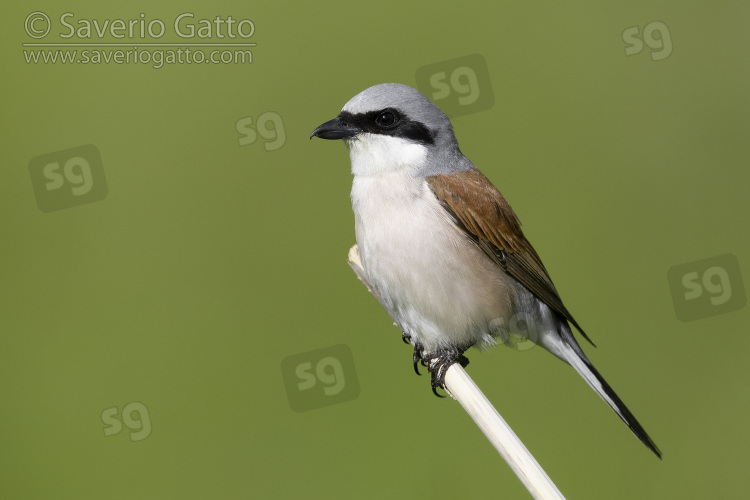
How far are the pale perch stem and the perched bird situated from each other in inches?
18.1

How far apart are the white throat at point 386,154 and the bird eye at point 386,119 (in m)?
0.05

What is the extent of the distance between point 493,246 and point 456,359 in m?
0.46

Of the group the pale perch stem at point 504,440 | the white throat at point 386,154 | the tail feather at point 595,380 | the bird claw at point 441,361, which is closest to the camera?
the pale perch stem at point 504,440

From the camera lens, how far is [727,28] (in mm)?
5094

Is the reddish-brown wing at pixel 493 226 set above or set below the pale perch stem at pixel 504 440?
above

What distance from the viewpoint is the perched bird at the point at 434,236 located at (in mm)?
2863

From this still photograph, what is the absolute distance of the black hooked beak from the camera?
283cm

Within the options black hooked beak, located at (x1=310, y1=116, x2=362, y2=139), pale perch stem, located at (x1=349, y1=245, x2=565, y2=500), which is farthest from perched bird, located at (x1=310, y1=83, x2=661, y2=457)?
pale perch stem, located at (x1=349, y1=245, x2=565, y2=500)

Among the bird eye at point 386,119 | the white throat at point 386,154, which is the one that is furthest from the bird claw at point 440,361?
the bird eye at point 386,119

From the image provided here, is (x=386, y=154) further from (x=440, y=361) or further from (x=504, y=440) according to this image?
(x=504, y=440)

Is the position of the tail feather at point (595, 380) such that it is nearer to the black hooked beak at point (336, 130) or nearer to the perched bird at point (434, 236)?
the perched bird at point (434, 236)

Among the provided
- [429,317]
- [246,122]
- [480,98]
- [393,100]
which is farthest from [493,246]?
[246,122]

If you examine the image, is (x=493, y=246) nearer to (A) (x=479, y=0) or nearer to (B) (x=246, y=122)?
(B) (x=246, y=122)

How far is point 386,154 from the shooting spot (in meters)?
2.94
